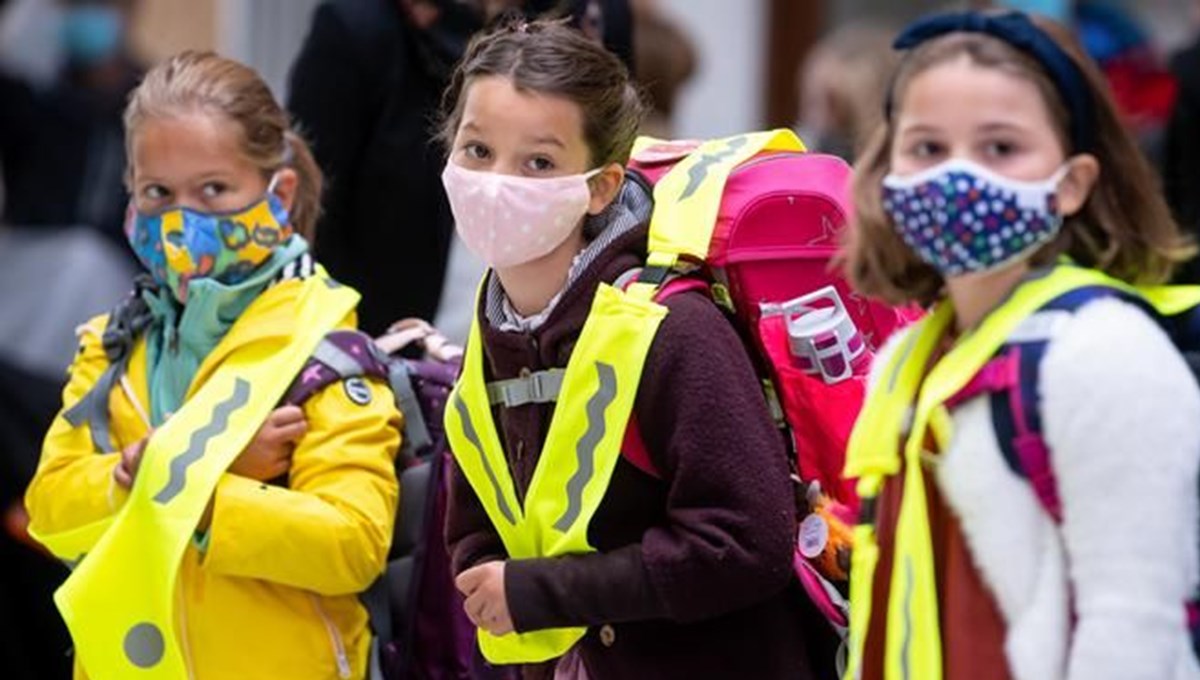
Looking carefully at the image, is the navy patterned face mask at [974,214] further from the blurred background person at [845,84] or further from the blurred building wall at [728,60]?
the blurred building wall at [728,60]

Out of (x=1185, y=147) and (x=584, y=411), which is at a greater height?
(x=584, y=411)

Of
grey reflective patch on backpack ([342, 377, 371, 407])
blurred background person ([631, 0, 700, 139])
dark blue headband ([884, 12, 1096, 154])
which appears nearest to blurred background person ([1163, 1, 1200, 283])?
blurred background person ([631, 0, 700, 139])

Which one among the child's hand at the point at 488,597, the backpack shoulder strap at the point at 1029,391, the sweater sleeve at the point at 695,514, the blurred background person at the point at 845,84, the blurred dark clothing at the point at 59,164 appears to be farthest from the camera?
the blurred dark clothing at the point at 59,164

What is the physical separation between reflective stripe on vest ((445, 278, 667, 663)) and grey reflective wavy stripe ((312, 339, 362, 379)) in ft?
1.65

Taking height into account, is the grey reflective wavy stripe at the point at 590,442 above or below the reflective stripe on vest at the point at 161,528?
above

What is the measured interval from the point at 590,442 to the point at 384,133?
177 centimetres

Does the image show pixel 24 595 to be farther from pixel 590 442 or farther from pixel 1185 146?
pixel 590 442

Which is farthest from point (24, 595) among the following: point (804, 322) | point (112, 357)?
point (804, 322)

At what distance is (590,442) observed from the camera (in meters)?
4.02

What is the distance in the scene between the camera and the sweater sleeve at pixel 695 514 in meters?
3.94

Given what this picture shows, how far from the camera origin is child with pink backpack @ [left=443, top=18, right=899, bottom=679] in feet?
13.0

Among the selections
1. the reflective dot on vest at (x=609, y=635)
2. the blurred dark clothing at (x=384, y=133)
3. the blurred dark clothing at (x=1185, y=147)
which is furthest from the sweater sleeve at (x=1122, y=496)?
the blurred dark clothing at (x=1185, y=147)

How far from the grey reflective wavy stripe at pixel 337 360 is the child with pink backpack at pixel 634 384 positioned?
336 mm

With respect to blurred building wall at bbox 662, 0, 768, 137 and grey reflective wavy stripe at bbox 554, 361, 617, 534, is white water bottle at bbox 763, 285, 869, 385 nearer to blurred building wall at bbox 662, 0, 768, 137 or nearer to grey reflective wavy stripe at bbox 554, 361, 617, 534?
grey reflective wavy stripe at bbox 554, 361, 617, 534
